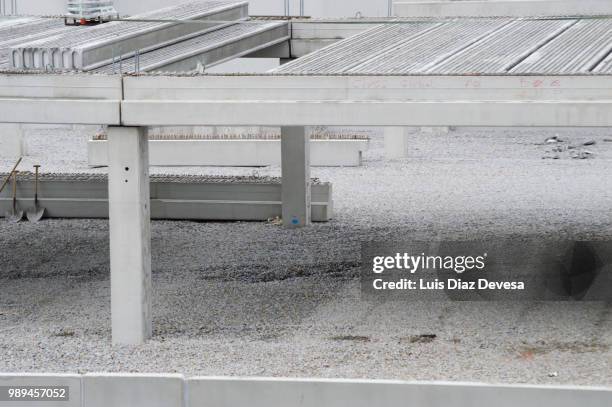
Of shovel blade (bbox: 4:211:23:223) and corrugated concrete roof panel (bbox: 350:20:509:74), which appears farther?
shovel blade (bbox: 4:211:23:223)

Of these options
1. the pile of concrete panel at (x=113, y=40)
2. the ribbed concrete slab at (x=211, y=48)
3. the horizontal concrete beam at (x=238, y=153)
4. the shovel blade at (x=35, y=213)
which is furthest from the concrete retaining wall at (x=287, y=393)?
the horizontal concrete beam at (x=238, y=153)

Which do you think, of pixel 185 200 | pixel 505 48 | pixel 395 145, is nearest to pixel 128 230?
pixel 505 48

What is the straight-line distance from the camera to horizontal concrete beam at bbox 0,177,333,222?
2283 centimetres

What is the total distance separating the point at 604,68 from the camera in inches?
510

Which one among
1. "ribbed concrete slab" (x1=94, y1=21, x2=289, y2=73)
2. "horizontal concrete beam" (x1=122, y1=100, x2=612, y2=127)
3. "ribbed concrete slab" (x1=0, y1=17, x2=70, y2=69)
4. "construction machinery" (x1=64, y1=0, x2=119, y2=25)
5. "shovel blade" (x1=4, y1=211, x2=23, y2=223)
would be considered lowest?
"shovel blade" (x1=4, y1=211, x2=23, y2=223)

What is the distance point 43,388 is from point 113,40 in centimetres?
571

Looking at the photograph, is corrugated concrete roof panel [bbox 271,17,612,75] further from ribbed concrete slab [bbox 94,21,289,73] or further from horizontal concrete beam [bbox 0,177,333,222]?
horizontal concrete beam [bbox 0,177,333,222]

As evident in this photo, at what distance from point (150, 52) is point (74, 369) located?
5208mm

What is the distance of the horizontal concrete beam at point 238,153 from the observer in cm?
3023

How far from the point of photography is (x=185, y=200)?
23156 mm

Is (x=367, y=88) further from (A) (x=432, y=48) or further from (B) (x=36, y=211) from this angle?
(B) (x=36, y=211)

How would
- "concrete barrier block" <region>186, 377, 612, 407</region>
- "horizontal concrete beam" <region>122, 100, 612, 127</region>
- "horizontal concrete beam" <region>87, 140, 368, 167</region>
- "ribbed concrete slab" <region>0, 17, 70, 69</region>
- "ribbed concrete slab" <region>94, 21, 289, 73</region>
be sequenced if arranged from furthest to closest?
1. "horizontal concrete beam" <region>87, 140, 368, 167</region>
2. "ribbed concrete slab" <region>0, 17, 70, 69</region>
3. "ribbed concrete slab" <region>94, 21, 289, 73</region>
4. "horizontal concrete beam" <region>122, 100, 612, 127</region>
5. "concrete barrier block" <region>186, 377, 612, 407</region>

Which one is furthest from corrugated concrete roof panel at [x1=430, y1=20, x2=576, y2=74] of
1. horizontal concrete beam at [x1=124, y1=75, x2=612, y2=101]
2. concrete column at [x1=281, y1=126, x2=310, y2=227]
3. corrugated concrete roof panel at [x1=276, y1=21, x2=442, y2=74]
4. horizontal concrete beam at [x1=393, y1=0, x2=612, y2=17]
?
concrete column at [x1=281, y1=126, x2=310, y2=227]

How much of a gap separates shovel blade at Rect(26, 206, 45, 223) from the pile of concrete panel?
622 centimetres
